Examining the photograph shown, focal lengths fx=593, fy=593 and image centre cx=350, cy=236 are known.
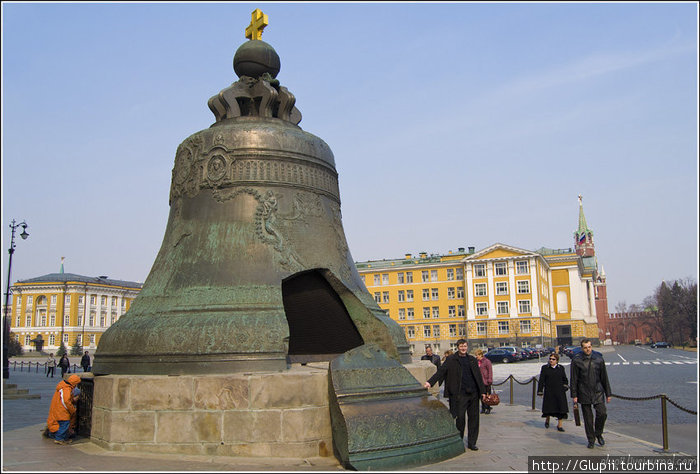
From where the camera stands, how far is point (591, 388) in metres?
7.76

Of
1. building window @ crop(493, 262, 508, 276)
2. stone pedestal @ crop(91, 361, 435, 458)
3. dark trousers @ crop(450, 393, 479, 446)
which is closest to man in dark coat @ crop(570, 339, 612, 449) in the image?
dark trousers @ crop(450, 393, 479, 446)

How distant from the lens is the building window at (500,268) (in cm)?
6606

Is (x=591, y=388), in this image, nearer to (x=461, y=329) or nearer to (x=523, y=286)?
(x=523, y=286)

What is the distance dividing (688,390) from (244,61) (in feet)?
52.3

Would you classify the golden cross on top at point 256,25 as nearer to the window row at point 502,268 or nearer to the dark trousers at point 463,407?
the dark trousers at point 463,407

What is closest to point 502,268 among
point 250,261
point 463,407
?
point 463,407

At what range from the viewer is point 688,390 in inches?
676

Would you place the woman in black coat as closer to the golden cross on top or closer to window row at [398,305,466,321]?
the golden cross on top

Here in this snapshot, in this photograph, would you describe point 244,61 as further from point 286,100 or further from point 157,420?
point 157,420

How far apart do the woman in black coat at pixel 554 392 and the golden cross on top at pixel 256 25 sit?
6.65 meters

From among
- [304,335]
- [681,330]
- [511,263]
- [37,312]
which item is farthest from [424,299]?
[304,335]

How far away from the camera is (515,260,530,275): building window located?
65.1 m

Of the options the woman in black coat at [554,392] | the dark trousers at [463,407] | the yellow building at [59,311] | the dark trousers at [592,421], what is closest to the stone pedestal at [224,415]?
the dark trousers at [463,407]

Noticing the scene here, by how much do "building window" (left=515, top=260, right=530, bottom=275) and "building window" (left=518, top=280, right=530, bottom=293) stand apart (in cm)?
99
